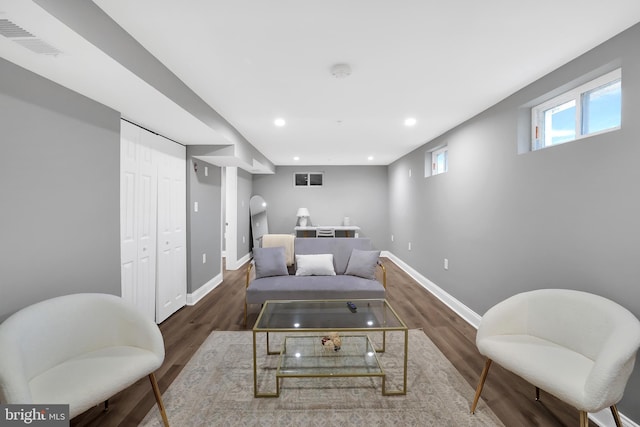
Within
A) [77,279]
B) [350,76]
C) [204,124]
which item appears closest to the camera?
[77,279]

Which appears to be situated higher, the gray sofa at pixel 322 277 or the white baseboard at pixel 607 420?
the gray sofa at pixel 322 277

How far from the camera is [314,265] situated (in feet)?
10.9

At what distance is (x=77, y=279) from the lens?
6.37 ft

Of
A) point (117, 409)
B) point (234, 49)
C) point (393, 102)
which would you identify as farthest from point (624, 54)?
point (117, 409)

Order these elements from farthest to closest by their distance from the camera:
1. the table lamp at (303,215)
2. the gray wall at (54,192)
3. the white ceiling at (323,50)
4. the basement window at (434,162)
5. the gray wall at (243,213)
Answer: the table lamp at (303,215) → the gray wall at (243,213) → the basement window at (434,162) → the gray wall at (54,192) → the white ceiling at (323,50)

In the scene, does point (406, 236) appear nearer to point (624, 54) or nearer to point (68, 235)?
point (624, 54)

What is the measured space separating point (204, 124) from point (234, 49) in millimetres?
1088

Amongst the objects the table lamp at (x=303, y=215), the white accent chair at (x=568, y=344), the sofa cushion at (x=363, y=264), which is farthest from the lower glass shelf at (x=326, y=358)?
the table lamp at (x=303, y=215)

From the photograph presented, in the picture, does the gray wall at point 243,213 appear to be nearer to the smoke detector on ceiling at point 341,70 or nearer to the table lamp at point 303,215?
the table lamp at point 303,215

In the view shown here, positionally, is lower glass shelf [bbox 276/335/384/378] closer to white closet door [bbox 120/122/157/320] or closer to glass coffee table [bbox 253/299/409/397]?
glass coffee table [bbox 253/299/409/397]

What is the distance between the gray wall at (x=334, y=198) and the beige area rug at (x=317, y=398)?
15.5ft

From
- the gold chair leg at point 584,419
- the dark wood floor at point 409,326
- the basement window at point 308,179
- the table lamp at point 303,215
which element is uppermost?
the basement window at point 308,179

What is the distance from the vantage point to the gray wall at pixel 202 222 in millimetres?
3613

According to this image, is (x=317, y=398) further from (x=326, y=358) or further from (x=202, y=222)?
(x=202, y=222)
